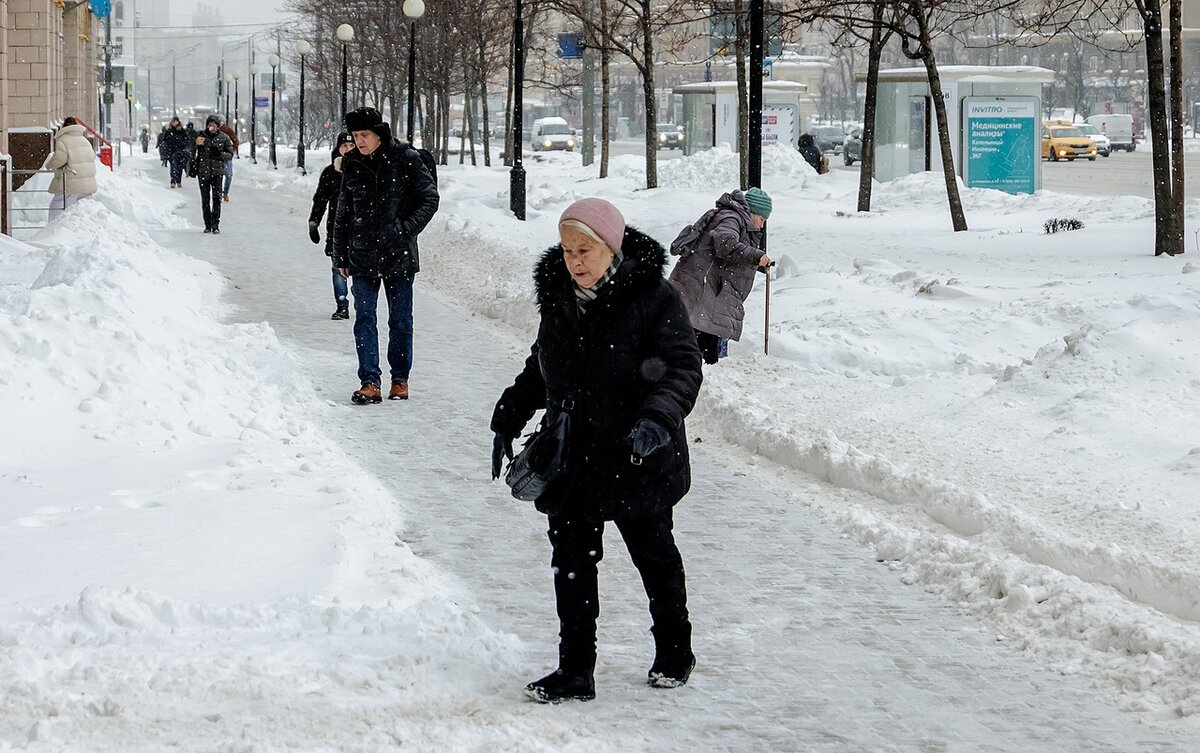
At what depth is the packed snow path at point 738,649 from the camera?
167 inches

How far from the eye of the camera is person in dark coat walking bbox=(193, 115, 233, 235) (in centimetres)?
2150

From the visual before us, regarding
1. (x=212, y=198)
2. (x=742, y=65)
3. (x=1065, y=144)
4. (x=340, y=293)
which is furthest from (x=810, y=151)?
(x=340, y=293)

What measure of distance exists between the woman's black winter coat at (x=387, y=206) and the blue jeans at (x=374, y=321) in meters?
0.09

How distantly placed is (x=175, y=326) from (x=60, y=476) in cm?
318

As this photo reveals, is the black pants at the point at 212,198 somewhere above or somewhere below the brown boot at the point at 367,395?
above

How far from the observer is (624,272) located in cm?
433

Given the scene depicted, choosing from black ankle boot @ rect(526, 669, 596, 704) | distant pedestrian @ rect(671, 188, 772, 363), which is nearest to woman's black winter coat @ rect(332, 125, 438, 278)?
distant pedestrian @ rect(671, 188, 772, 363)

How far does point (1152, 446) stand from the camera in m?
7.82

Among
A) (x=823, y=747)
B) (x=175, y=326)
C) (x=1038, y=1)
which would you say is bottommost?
(x=823, y=747)

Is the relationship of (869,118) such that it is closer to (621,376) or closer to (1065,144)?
(621,376)

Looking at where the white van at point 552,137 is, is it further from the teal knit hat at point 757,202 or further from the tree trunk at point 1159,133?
the teal knit hat at point 757,202

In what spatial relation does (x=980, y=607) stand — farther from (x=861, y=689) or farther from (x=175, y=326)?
(x=175, y=326)

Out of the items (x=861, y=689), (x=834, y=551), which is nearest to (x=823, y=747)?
(x=861, y=689)

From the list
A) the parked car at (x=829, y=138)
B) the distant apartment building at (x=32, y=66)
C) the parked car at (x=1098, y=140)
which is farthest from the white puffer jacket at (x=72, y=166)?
the parked car at (x=1098, y=140)
